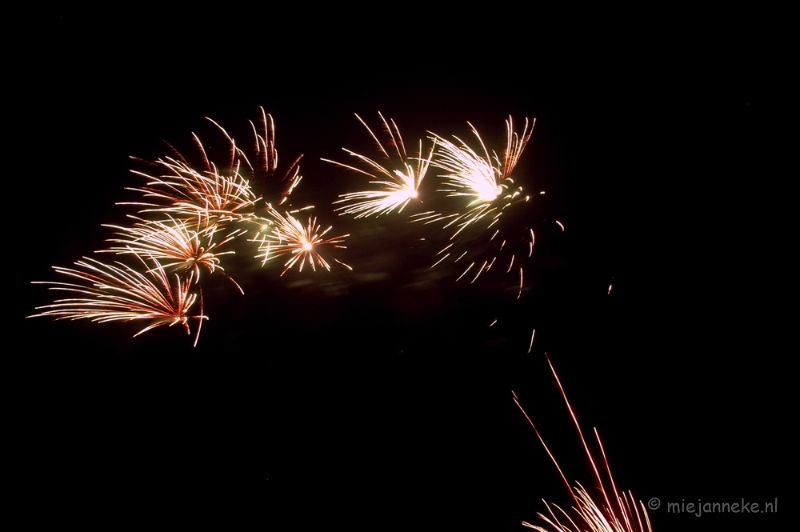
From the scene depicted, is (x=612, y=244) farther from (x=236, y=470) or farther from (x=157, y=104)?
(x=157, y=104)

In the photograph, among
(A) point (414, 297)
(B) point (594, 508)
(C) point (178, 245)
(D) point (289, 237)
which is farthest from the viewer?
(A) point (414, 297)

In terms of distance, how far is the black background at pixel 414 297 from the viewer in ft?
8.79

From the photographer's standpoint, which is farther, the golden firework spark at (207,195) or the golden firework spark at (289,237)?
the golden firework spark at (289,237)

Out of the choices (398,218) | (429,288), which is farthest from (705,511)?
(398,218)

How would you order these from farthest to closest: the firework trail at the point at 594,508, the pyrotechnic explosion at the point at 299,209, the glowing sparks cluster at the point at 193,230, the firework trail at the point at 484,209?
the firework trail at the point at 484,209 → the pyrotechnic explosion at the point at 299,209 → the glowing sparks cluster at the point at 193,230 → the firework trail at the point at 594,508

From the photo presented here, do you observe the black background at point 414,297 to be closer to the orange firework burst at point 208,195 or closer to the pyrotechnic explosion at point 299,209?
the pyrotechnic explosion at point 299,209

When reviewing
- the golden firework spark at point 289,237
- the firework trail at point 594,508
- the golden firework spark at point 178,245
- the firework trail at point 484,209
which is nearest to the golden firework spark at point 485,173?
the firework trail at point 484,209

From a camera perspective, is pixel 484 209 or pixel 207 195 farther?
pixel 484 209

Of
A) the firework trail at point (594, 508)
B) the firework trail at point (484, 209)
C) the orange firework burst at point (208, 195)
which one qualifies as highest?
the firework trail at point (484, 209)

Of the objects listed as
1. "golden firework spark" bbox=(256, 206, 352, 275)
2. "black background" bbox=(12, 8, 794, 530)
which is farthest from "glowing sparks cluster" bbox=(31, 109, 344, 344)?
"black background" bbox=(12, 8, 794, 530)

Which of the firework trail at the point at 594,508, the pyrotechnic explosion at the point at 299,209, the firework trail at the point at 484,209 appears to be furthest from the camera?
the firework trail at the point at 484,209

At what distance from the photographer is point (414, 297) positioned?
10.4 ft

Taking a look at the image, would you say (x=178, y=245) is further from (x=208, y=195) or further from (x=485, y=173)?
(x=485, y=173)

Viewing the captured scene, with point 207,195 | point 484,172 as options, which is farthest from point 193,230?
point 484,172
